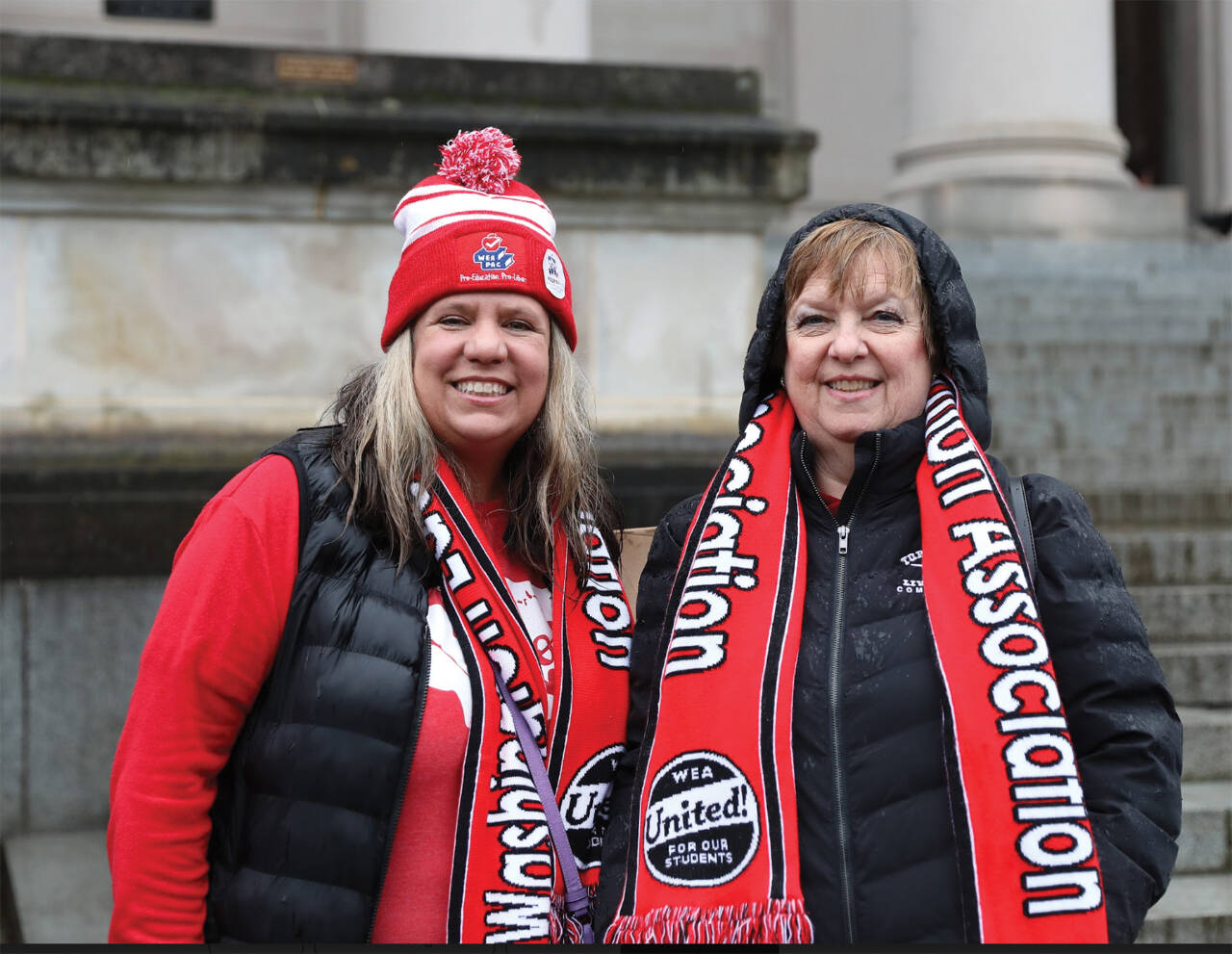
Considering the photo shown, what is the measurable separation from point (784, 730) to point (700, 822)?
21 cm

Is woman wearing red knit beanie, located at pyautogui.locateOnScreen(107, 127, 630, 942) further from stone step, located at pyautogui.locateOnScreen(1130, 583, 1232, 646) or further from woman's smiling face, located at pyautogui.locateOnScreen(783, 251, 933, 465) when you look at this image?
stone step, located at pyautogui.locateOnScreen(1130, 583, 1232, 646)

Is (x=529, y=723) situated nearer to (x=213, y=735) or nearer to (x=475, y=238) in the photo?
(x=213, y=735)

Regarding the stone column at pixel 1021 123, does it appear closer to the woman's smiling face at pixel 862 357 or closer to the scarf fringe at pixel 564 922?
the woman's smiling face at pixel 862 357

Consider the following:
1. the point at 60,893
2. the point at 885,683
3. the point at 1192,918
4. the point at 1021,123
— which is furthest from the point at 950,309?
the point at 1021,123

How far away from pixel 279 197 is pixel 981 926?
384 cm

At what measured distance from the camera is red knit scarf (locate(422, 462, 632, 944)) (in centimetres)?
227

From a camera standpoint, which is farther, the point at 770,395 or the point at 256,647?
the point at 770,395

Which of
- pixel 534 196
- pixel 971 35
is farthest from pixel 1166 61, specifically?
pixel 534 196

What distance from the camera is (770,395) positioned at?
8.57ft

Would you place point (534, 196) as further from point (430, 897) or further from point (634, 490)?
point (634, 490)

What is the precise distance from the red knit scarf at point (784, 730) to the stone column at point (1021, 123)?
27.2 ft

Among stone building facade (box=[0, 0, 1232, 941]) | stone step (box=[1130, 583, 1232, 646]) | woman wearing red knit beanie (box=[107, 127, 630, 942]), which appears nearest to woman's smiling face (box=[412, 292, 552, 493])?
woman wearing red knit beanie (box=[107, 127, 630, 942])

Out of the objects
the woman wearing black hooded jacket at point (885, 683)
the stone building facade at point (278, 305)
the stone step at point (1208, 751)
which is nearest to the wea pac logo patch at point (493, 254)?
the woman wearing black hooded jacket at point (885, 683)

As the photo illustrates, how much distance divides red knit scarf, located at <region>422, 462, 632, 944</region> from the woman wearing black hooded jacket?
0.07 m
